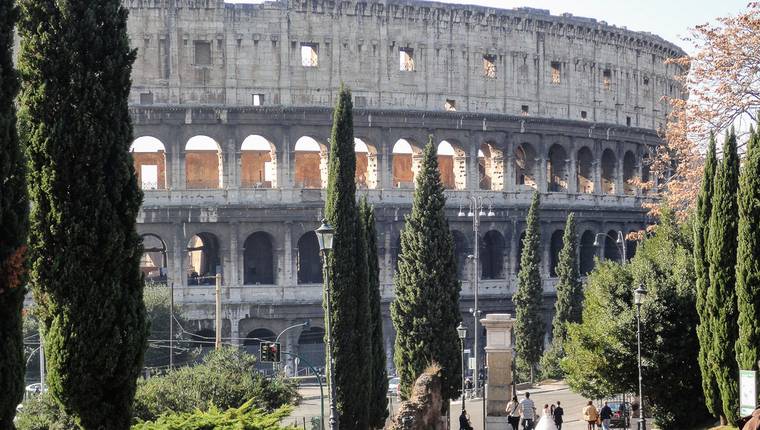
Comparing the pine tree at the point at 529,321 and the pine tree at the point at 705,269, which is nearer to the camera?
the pine tree at the point at 705,269

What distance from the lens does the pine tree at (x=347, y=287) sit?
24.5 metres

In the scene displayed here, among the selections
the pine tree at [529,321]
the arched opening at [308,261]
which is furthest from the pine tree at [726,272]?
the arched opening at [308,261]

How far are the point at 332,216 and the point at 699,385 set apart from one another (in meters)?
8.00

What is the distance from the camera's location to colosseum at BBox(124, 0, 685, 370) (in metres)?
44.2

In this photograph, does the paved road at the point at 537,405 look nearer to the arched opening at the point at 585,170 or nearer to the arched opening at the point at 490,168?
the arched opening at the point at 490,168

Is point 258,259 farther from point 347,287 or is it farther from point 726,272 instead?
point 726,272

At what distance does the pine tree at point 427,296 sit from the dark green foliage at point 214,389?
4.52 metres

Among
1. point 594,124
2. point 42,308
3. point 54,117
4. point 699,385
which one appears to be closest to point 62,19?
point 54,117

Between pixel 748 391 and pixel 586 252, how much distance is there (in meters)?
33.9

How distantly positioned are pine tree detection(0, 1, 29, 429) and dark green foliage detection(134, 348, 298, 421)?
10919mm

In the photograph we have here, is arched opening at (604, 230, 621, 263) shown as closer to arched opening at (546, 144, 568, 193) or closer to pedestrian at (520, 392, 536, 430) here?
arched opening at (546, 144, 568, 193)

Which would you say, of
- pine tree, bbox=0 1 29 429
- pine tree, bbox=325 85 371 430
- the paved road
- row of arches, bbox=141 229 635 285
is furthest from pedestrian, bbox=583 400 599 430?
row of arches, bbox=141 229 635 285

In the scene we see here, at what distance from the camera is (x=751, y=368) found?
19.8 m

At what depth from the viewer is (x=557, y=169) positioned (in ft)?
170
